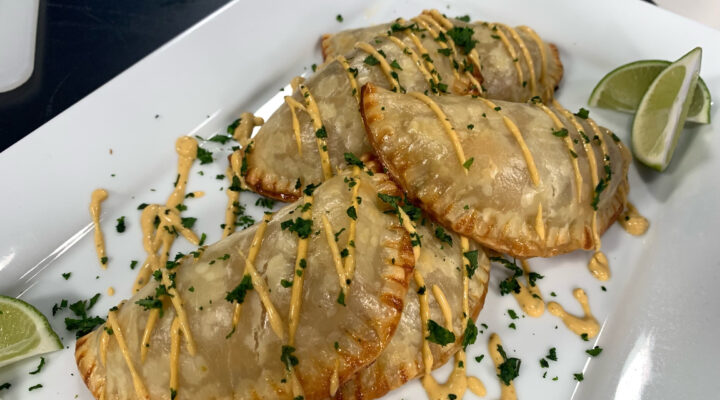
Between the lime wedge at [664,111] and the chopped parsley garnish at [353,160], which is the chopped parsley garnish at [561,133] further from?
the chopped parsley garnish at [353,160]

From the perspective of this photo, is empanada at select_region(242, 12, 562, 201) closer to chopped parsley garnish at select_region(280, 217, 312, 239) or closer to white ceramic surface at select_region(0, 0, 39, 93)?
chopped parsley garnish at select_region(280, 217, 312, 239)

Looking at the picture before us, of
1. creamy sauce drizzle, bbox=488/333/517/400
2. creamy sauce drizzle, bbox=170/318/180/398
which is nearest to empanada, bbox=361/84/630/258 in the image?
creamy sauce drizzle, bbox=488/333/517/400

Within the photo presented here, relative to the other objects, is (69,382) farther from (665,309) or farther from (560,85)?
(560,85)

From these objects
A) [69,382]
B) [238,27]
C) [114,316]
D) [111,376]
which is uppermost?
[238,27]

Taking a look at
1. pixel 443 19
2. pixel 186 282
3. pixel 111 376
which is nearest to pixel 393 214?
pixel 186 282

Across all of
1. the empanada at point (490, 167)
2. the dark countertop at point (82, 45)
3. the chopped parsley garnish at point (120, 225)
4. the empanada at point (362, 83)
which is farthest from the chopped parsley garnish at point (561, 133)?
the dark countertop at point (82, 45)

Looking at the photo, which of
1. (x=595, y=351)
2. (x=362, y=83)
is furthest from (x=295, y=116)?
(x=595, y=351)

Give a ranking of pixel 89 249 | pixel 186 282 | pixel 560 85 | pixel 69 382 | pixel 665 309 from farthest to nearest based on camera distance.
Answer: pixel 560 85 < pixel 89 249 < pixel 665 309 < pixel 69 382 < pixel 186 282
